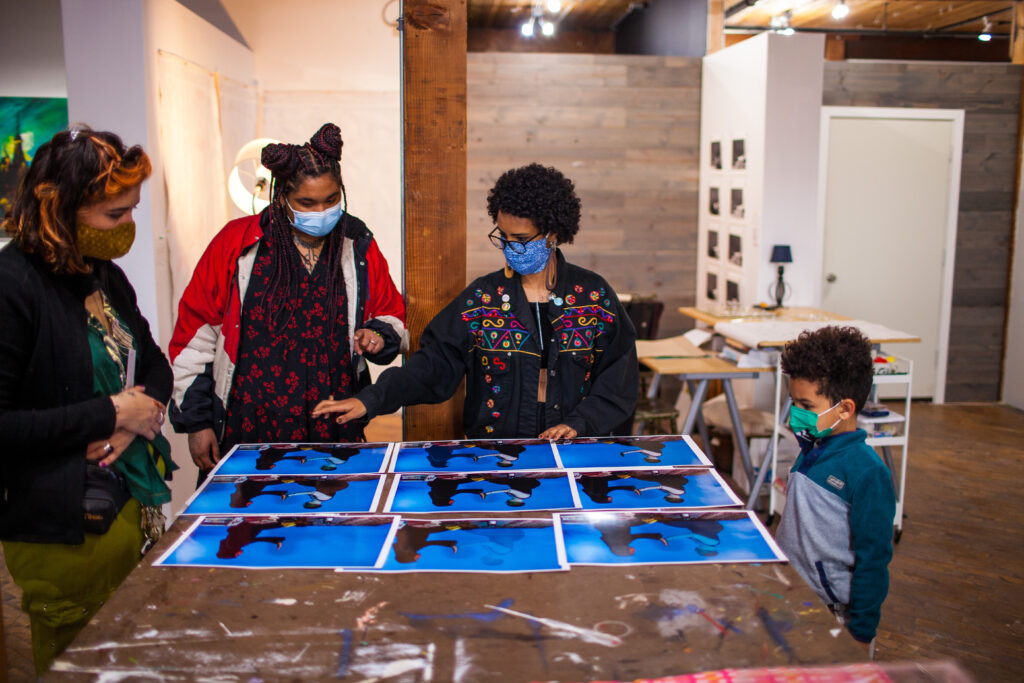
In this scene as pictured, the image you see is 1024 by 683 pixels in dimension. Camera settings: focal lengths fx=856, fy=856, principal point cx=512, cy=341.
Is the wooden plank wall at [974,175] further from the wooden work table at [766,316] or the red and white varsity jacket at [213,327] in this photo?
the red and white varsity jacket at [213,327]

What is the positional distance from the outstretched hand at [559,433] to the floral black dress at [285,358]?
60 cm

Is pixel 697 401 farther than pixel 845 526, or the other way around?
pixel 697 401

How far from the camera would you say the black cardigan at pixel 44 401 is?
170 centimetres

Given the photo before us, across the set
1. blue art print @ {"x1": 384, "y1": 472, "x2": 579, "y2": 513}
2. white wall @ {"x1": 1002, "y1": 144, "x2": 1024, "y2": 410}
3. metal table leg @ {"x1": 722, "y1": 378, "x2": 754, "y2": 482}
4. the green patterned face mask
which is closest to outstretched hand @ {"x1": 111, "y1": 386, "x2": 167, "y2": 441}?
the green patterned face mask

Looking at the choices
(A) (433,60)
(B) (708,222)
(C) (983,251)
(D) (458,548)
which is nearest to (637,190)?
(B) (708,222)

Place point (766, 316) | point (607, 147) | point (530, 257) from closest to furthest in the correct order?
point (530, 257), point (766, 316), point (607, 147)

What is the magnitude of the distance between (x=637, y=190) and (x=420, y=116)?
5.02 m

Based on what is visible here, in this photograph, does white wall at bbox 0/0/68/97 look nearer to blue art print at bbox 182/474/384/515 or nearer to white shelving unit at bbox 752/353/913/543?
blue art print at bbox 182/474/384/515

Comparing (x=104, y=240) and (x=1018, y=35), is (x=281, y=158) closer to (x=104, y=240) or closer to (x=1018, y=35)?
(x=104, y=240)

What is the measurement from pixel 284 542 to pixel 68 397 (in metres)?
0.58

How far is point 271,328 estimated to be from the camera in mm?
2336

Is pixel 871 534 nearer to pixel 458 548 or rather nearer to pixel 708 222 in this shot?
pixel 458 548

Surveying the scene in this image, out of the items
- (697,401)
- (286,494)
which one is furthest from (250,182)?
(286,494)

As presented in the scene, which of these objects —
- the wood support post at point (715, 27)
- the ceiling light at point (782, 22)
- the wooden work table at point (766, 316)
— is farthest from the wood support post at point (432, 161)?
the ceiling light at point (782, 22)
